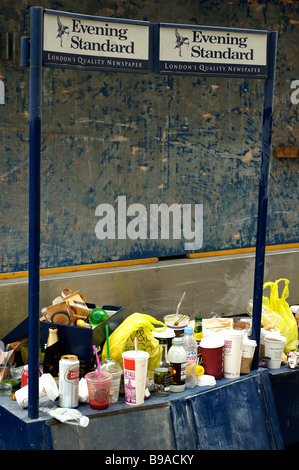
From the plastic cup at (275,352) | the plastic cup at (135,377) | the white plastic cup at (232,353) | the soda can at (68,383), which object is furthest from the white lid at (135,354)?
the plastic cup at (275,352)

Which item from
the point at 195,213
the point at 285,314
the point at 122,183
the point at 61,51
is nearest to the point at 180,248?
the point at 195,213

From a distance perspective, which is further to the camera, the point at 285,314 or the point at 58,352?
the point at 285,314

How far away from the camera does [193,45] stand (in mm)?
4043

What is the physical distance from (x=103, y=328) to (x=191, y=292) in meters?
1.83

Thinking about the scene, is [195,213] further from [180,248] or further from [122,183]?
[122,183]

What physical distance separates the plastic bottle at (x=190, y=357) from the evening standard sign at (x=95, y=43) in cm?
180

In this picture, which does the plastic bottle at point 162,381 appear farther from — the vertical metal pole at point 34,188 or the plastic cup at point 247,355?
the vertical metal pole at point 34,188

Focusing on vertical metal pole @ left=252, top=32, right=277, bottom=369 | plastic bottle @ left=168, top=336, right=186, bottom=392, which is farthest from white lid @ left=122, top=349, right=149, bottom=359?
vertical metal pole @ left=252, top=32, right=277, bottom=369

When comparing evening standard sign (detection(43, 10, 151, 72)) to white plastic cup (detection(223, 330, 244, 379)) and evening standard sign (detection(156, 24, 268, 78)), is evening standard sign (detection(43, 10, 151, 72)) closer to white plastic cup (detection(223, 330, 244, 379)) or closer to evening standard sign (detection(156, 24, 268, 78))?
evening standard sign (detection(156, 24, 268, 78))

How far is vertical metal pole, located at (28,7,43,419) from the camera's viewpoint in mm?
3553

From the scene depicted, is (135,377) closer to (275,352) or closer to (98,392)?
(98,392)

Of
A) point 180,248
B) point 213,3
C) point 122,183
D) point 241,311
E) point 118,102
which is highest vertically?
point 213,3
